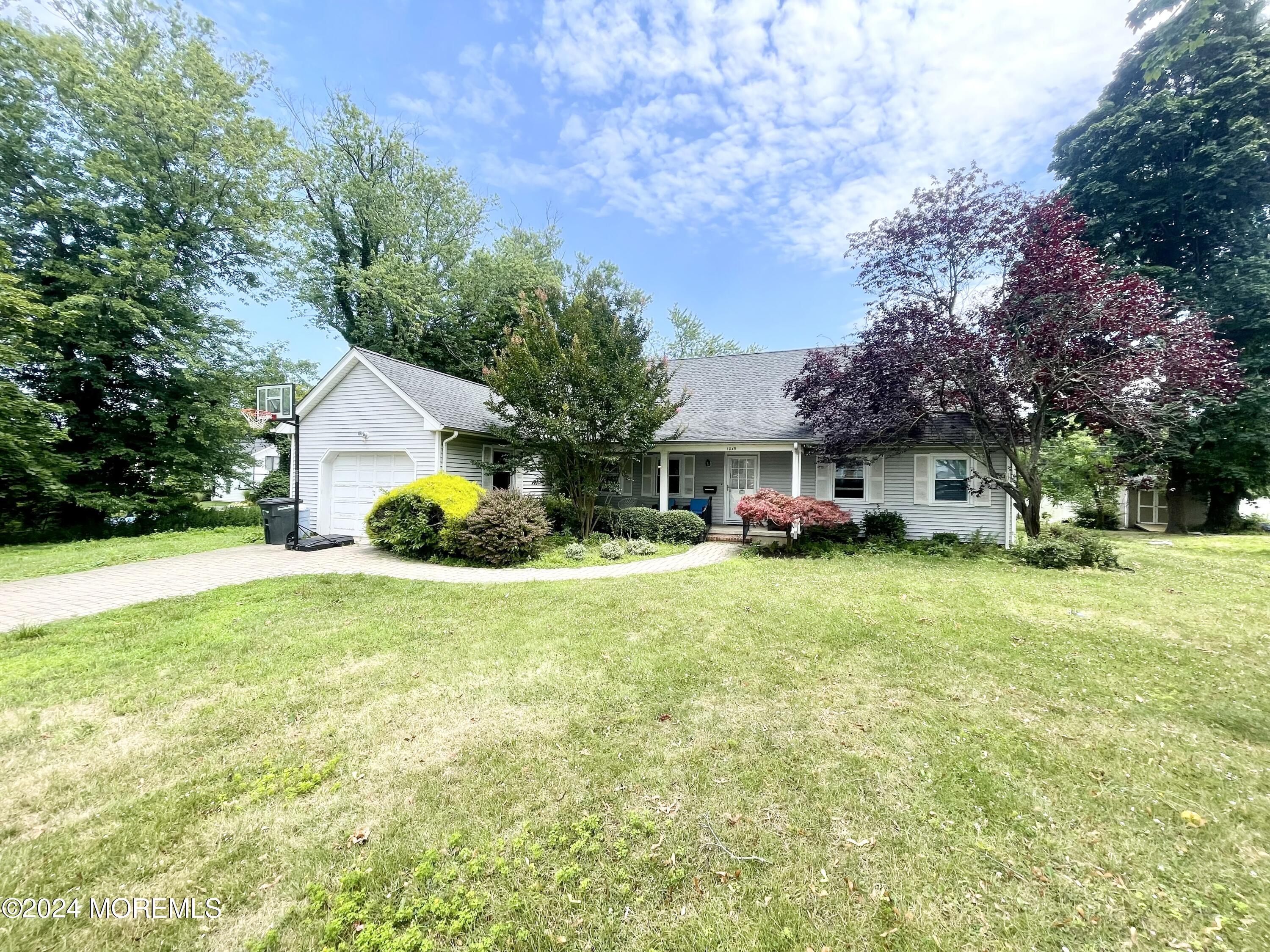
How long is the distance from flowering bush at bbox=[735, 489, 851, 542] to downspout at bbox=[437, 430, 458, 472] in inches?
293

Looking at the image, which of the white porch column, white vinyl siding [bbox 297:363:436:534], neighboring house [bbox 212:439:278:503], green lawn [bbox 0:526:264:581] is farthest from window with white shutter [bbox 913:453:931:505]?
A: neighboring house [bbox 212:439:278:503]

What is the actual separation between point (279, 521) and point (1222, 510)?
103 ft

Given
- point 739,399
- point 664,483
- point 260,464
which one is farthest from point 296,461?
point 260,464

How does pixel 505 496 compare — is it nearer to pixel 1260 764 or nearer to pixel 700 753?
pixel 700 753

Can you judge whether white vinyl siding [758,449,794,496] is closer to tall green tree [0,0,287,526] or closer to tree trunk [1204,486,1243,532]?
tree trunk [1204,486,1243,532]

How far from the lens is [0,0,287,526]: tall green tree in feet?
44.8

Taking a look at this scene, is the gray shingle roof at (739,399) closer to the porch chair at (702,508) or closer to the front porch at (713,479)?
the front porch at (713,479)

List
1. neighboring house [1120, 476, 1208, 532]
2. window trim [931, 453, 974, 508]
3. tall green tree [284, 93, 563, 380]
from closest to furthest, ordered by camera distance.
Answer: window trim [931, 453, 974, 508], neighboring house [1120, 476, 1208, 532], tall green tree [284, 93, 563, 380]

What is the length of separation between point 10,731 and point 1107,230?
26427mm

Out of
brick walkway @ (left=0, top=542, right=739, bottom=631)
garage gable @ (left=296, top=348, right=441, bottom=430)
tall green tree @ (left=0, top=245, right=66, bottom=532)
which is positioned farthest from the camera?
garage gable @ (left=296, top=348, right=441, bottom=430)

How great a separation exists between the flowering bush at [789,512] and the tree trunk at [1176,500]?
16.1 meters

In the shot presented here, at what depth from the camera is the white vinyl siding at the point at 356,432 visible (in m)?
12.3

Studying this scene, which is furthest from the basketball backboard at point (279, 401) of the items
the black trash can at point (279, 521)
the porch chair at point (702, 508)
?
the porch chair at point (702, 508)

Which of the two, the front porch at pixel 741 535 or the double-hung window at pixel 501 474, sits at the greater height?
the double-hung window at pixel 501 474
